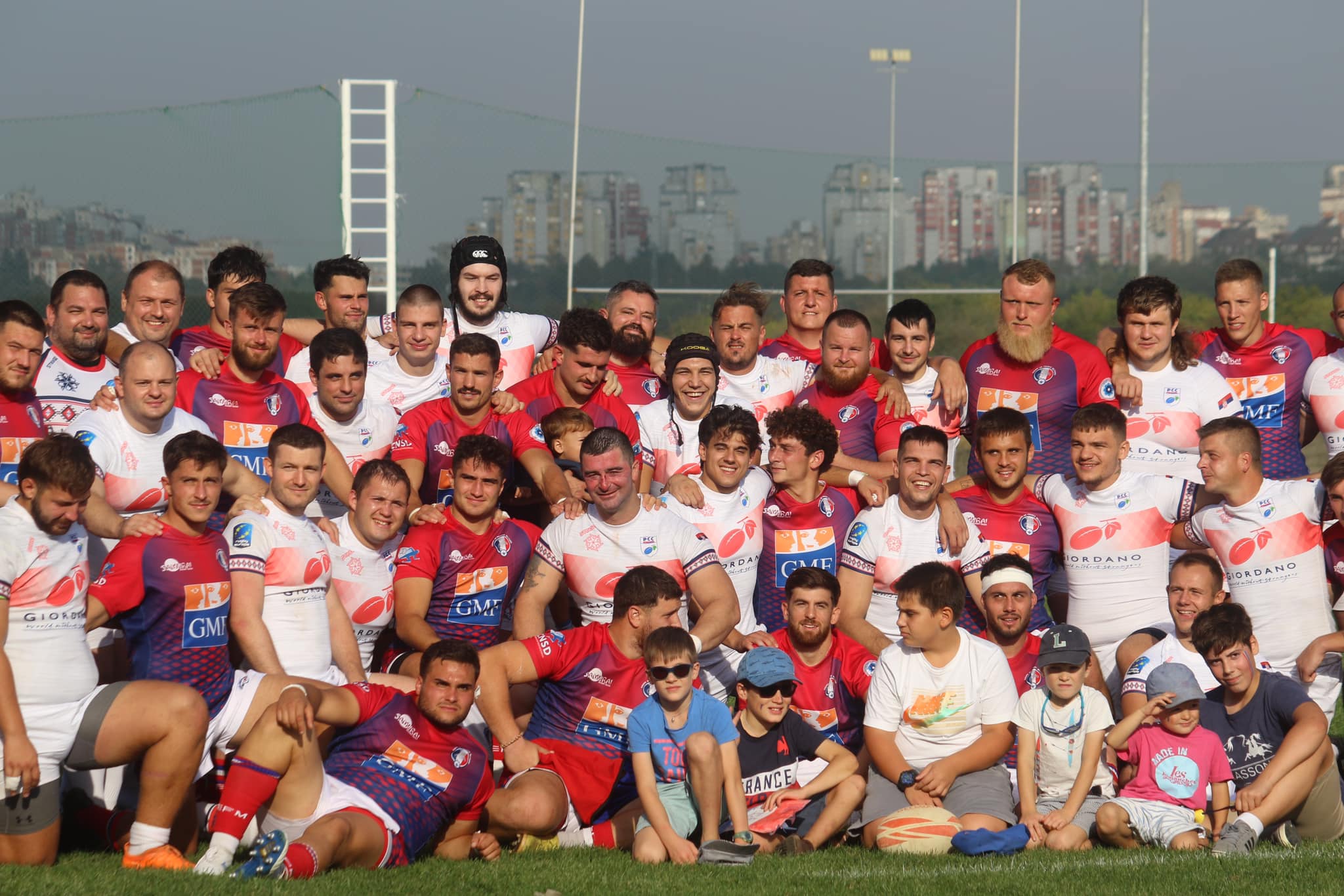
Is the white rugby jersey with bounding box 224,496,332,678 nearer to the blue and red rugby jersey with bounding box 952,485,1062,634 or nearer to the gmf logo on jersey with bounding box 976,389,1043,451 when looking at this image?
the blue and red rugby jersey with bounding box 952,485,1062,634

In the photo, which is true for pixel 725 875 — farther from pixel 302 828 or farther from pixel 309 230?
pixel 309 230

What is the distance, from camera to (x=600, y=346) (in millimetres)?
7457

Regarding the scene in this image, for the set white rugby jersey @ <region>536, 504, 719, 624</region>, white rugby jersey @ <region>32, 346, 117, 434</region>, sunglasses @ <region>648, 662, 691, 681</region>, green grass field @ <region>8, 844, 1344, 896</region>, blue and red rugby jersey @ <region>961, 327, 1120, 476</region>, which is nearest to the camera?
green grass field @ <region>8, 844, 1344, 896</region>

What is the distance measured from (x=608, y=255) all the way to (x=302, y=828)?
12.9 m

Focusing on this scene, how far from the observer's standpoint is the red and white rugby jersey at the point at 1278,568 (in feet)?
22.1

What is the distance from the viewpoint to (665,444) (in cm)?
747

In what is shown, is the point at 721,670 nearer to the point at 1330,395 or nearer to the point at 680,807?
the point at 680,807

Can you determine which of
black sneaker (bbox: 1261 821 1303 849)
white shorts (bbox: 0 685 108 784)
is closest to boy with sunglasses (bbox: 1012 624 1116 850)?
black sneaker (bbox: 1261 821 1303 849)

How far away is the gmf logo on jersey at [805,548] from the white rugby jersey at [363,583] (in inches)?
78.0

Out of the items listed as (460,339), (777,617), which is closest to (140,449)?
(460,339)

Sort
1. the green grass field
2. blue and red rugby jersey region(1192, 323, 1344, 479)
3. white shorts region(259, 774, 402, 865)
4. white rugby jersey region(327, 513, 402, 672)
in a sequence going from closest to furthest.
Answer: the green grass field, white shorts region(259, 774, 402, 865), white rugby jersey region(327, 513, 402, 672), blue and red rugby jersey region(1192, 323, 1344, 479)

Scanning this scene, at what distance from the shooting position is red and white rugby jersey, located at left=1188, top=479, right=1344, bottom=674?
6.73 metres

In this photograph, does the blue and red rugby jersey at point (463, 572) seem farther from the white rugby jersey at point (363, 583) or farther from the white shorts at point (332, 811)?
the white shorts at point (332, 811)

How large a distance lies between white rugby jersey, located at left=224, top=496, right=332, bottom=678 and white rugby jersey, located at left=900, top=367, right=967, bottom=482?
11.3 feet
